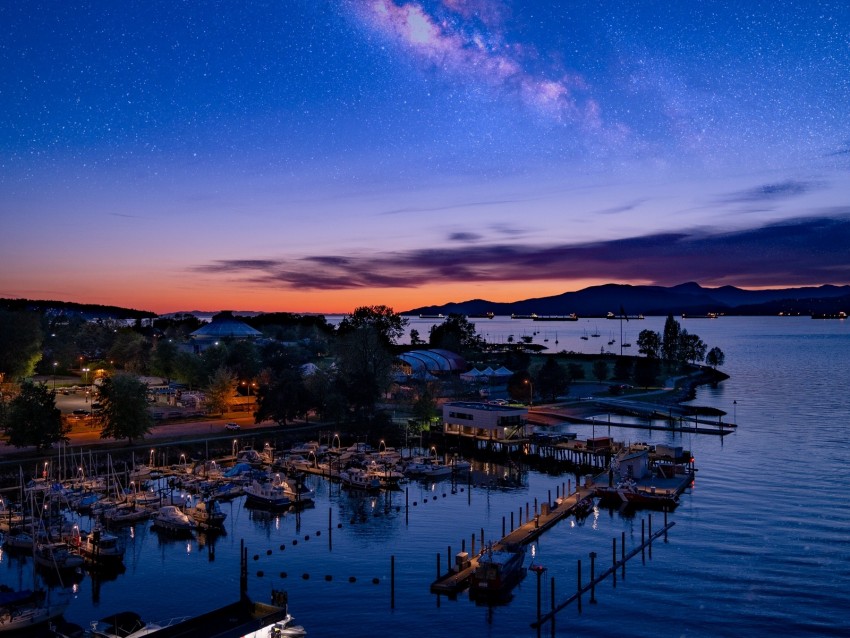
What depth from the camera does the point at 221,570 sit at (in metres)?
37.7

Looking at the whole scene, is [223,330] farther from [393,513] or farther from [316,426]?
[393,513]

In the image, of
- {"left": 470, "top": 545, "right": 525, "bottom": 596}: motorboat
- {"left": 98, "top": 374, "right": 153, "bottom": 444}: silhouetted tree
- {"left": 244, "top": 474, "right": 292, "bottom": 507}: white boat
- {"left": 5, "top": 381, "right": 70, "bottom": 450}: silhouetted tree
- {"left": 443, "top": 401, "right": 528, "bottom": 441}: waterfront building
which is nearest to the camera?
{"left": 470, "top": 545, "right": 525, "bottom": 596}: motorboat

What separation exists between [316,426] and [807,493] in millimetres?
45943

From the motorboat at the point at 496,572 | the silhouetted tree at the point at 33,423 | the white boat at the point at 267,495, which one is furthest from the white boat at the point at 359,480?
the silhouetted tree at the point at 33,423

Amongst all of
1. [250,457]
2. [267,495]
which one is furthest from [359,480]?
[250,457]

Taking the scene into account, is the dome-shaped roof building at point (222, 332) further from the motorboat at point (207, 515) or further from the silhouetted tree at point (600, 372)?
the motorboat at point (207, 515)

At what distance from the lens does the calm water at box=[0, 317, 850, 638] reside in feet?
101

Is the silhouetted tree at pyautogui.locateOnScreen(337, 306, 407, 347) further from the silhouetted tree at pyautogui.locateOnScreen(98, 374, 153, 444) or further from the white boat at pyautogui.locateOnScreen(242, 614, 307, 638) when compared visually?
the white boat at pyautogui.locateOnScreen(242, 614, 307, 638)

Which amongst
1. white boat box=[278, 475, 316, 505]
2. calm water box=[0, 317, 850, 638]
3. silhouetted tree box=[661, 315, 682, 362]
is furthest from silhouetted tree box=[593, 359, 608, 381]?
white boat box=[278, 475, 316, 505]

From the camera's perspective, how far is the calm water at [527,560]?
30.9 metres

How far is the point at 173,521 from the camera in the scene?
142ft

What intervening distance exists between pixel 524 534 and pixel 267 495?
18442 millimetres

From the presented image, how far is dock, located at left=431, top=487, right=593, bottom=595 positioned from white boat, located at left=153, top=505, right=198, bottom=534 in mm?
16698

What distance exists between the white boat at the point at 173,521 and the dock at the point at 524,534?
1670cm
